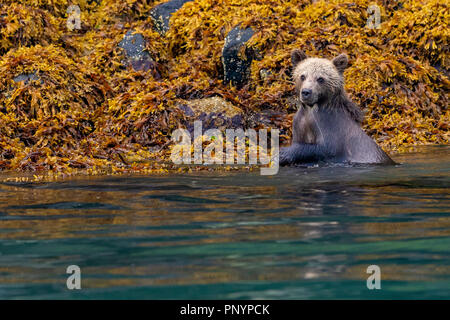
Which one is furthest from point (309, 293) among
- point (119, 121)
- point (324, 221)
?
point (119, 121)

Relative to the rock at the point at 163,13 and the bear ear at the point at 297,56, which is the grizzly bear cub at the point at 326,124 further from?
the rock at the point at 163,13

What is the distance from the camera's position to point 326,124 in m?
9.69

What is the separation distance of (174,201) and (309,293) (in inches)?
124

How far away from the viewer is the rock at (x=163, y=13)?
53.4ft

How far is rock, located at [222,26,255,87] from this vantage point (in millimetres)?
14656

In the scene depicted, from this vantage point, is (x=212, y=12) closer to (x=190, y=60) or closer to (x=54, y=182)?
(x=190, y=60)

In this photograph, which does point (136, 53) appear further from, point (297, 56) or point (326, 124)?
point (326, 124)

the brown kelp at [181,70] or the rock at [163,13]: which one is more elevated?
the rock at [163,13]

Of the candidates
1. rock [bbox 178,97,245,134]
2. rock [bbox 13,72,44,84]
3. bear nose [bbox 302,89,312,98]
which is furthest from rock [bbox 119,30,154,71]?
bear nose [bbox 302,89,312,98]

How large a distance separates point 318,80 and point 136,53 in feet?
20.8

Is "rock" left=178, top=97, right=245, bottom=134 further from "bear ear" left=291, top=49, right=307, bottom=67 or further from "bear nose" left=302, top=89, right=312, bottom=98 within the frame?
"bear nose" left=302, top=89, right=312, bottom=98

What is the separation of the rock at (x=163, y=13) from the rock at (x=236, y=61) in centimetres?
209

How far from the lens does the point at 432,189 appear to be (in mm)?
7078

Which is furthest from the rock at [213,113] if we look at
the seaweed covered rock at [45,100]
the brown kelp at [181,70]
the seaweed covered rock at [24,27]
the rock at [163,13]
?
the seaweed covered rock at [24,27]
